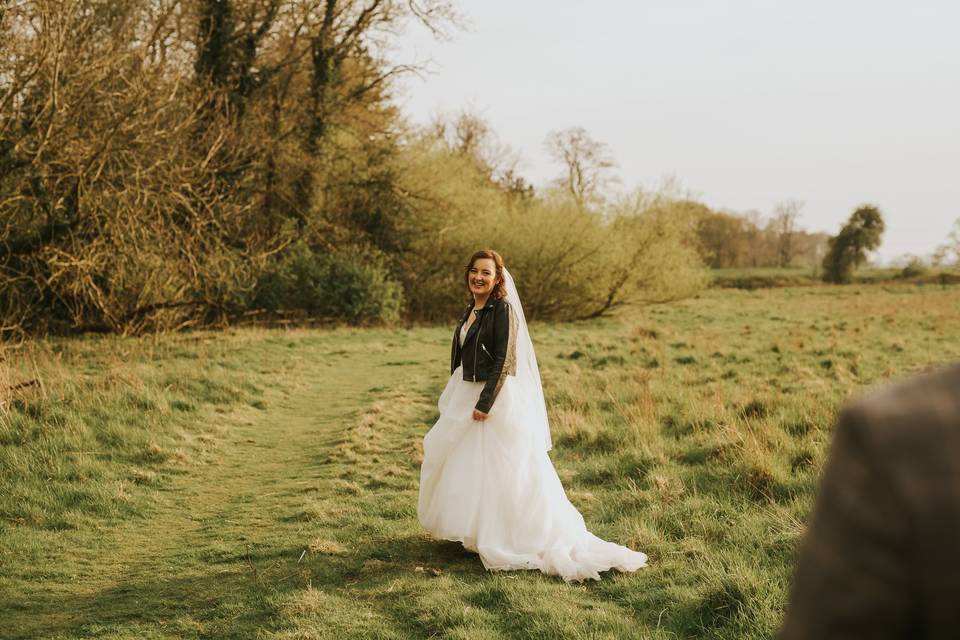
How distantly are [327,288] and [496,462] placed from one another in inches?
738

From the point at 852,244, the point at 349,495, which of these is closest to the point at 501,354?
the point at 349,495

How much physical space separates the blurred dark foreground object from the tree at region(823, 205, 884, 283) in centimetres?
6095

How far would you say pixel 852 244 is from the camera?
184 feet

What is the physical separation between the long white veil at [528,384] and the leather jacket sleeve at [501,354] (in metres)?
0.12

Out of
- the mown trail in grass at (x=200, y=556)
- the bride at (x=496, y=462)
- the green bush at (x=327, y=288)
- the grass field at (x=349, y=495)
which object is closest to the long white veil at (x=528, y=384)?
the bride at (x=496, y=462)

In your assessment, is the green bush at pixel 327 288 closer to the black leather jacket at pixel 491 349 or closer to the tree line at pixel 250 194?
the tree line at pixel 250 194

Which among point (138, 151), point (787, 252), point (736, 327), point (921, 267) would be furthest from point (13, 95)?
point (787, 252)

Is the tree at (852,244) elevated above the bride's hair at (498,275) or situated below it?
above

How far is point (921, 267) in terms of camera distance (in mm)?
54188

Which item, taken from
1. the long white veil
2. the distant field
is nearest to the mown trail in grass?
the long white veil

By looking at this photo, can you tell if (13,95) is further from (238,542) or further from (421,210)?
(421,210)

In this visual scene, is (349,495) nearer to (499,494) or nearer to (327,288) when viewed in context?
(499,494)

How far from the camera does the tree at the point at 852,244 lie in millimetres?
56000

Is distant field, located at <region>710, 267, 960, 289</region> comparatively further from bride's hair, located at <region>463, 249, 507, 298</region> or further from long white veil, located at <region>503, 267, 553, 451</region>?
bride's hair, located at <region>463, 249, 507, 298</region>
